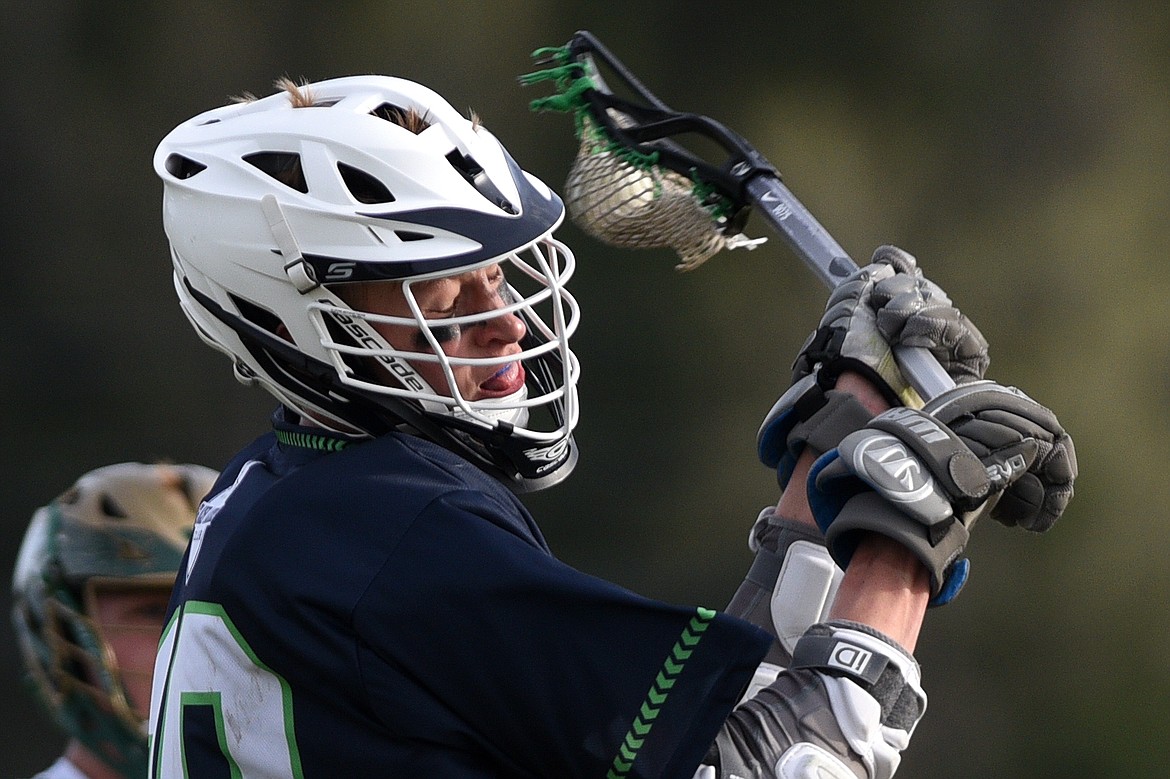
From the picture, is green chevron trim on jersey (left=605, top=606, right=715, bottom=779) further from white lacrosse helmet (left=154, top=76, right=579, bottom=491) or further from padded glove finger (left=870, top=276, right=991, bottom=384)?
padded glove finger (left=870, top=276, right=991, bottom=384)

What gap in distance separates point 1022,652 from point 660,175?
2307 mm

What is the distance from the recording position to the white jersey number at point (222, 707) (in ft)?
4.13

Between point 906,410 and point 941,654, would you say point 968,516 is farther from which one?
point 941,654

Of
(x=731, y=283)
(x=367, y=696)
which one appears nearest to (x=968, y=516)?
(x=367, y=696)

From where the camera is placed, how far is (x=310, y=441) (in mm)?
1390

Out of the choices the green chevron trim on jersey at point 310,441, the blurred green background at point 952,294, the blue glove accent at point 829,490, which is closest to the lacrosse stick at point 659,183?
the blue glove accent at point 829,490

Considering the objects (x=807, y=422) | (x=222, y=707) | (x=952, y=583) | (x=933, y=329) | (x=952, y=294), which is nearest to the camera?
(x=222, y=707)

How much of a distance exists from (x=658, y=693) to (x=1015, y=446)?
42 centimetres

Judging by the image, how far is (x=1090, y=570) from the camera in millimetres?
3838

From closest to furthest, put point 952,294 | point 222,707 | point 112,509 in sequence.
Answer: point 222,707 → point 112,509 → point 952,294

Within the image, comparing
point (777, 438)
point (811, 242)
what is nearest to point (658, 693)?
point (777, 438)

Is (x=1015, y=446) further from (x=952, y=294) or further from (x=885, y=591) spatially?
(x=952, y=294)

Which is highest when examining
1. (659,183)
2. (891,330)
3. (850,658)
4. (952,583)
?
(659,183)

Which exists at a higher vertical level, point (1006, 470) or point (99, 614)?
point (1006, 470)
